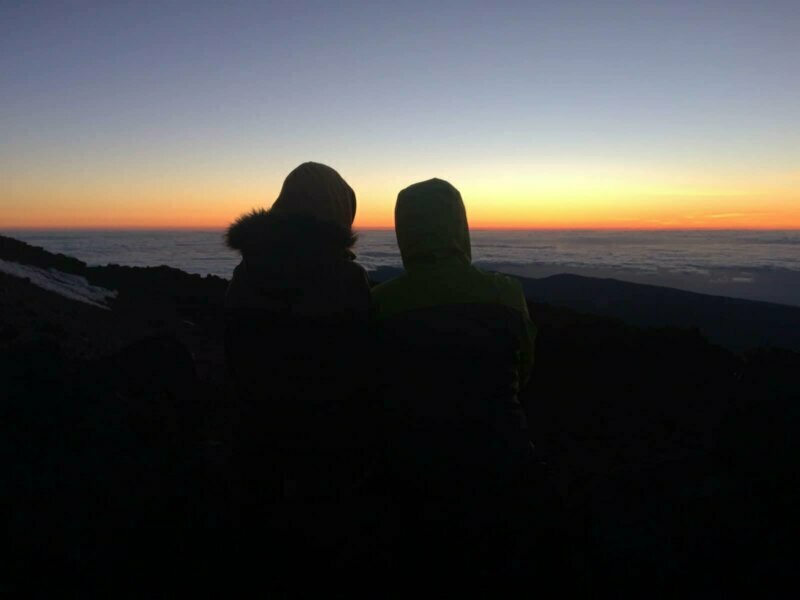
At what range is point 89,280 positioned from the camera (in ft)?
62.7

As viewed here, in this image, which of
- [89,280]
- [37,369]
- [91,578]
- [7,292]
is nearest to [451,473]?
[91,578]

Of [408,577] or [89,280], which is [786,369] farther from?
[89,280]

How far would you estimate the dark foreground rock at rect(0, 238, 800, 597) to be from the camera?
2643 mm

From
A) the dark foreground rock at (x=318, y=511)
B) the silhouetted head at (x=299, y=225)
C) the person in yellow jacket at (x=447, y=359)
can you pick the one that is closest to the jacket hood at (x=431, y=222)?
the person in yellow jacket at (x=447, y=359)

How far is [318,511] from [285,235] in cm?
115

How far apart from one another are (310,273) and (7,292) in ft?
33.9

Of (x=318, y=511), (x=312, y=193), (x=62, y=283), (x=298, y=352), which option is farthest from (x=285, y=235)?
(x=62, y=283)

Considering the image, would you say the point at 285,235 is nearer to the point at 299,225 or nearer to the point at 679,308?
the point at 299,225

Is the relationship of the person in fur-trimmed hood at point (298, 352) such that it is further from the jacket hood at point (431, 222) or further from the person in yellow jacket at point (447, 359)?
the jacket hood at point (431, 222)

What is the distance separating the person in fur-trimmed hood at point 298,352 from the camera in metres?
2.49

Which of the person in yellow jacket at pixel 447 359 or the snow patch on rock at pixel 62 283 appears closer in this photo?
the person in yellow jacket at pixel 447 359

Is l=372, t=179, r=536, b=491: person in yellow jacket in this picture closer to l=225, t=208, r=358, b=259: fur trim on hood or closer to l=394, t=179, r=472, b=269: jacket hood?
l=394, t=179, r=472, b=269: jacket hood

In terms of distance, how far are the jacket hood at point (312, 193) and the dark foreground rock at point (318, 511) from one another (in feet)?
3.91

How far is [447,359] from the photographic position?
2.58m
